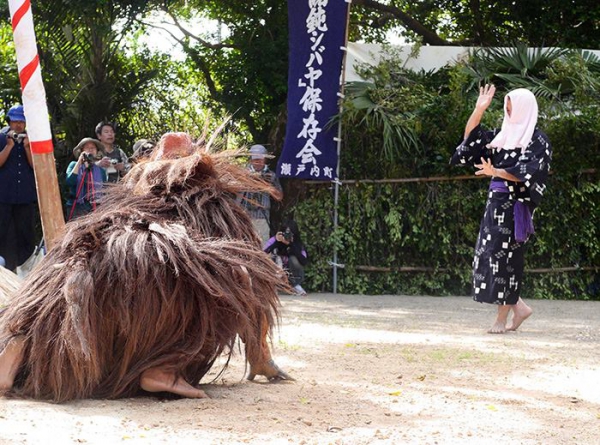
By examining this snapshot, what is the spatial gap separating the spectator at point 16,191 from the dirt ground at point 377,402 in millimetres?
3562

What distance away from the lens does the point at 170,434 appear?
3715mm

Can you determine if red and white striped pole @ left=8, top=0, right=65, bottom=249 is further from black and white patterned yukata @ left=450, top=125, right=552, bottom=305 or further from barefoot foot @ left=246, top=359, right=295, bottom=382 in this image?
black and white patterned yukata @ left=450, top=125, right=552, bottom=305

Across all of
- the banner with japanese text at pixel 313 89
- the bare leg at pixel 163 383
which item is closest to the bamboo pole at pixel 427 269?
the banner with japanese text at pixel 313 89

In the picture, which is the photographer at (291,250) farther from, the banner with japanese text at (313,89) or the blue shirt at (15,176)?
the blue shirt at (15,176)

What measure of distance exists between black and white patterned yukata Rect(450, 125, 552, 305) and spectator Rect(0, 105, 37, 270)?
4.27 m

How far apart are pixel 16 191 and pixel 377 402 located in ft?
19.7

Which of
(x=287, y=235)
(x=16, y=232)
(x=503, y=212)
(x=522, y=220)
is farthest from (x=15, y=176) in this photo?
(x=522, y=220)

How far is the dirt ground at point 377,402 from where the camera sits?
3787 mm

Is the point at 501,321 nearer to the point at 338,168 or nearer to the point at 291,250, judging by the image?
the point at 291,250

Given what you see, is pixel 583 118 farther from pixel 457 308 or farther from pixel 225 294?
pixel 225 294

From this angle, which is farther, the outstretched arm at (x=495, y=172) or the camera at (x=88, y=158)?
the camera at (x=88, y=158)

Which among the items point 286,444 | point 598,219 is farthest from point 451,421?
point 598,219

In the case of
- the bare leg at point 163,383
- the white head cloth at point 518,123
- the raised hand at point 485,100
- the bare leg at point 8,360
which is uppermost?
the raised hand at point 485,100

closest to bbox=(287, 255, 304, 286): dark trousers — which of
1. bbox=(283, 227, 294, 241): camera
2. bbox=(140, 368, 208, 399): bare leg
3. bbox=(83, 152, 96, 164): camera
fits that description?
bbox=(283, 227, 294, 241): camera
